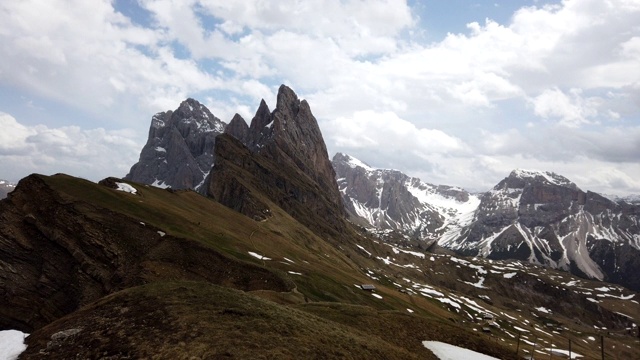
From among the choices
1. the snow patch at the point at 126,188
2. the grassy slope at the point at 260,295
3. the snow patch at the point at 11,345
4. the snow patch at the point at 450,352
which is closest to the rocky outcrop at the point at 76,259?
the grassy slope at the point at 260,295

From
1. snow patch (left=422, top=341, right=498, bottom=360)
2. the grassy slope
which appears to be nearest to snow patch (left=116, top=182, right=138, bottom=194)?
the grassy slope

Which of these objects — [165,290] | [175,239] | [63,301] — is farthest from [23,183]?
[165,290]

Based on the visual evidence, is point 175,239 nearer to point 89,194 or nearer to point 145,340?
point 89,194

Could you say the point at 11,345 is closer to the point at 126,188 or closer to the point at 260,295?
the point at 260,295

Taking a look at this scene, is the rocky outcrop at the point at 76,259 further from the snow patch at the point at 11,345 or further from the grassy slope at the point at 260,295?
the snow patch at the point at 11,345

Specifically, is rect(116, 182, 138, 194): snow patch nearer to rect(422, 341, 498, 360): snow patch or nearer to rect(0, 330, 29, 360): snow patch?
rect(0, 330, 29, 360): snow patch

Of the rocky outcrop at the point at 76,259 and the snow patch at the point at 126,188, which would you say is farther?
the snow patch at the point at 126,188

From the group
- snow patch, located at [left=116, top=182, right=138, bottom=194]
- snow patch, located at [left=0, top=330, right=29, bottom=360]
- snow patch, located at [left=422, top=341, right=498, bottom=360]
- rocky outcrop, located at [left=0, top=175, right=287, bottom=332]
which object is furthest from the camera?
snow patch, located at [left=116, top=182, right=138, bottom=194]

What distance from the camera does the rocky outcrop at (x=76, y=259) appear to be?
6969 cm

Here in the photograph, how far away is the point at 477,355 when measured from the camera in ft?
133

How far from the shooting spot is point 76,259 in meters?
74.6

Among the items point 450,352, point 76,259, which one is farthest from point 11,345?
point 76,259

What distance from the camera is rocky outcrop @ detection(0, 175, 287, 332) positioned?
229 ft

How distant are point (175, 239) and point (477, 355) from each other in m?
60.1
